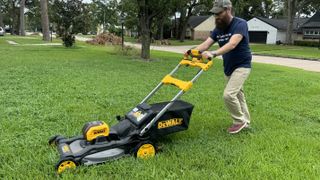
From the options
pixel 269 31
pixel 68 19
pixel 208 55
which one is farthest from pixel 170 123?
pixel 269 31

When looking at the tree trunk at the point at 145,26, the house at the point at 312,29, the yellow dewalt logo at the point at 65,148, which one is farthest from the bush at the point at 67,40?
the house at the point at 312,29

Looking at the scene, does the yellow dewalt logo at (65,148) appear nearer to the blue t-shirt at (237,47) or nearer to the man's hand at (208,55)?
the man's hand at (208,55)

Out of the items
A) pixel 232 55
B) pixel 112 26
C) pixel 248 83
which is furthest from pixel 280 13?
pixel 232 55

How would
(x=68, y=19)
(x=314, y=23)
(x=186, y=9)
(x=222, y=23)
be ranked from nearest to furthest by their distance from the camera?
1. (x=222, y=23)
2. (x=68, y=19)
3. (x=186, y=9)
4. (x=314, y=23)

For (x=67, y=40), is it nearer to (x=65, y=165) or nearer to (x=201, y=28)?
(x=65, y=165)

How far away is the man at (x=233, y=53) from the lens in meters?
4.23

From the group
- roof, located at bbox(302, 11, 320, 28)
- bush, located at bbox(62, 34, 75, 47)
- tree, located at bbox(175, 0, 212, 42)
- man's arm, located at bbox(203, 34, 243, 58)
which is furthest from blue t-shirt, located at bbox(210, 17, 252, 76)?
roof, located at bbox(302, 11, 320, 28)

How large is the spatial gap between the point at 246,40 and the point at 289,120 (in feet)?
5.81

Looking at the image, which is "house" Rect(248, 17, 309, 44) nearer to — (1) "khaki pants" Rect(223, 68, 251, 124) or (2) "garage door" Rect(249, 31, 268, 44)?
(2) "garage door" Rect(249, 31, 268, 44)

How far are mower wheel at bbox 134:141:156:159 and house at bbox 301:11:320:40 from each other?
4687 centimetres

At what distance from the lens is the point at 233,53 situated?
4559 millimetres

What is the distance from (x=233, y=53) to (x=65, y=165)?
253 centimetres

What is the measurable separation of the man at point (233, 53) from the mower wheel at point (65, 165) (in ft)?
6.22

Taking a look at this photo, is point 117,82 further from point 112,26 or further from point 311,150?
point 112,26
